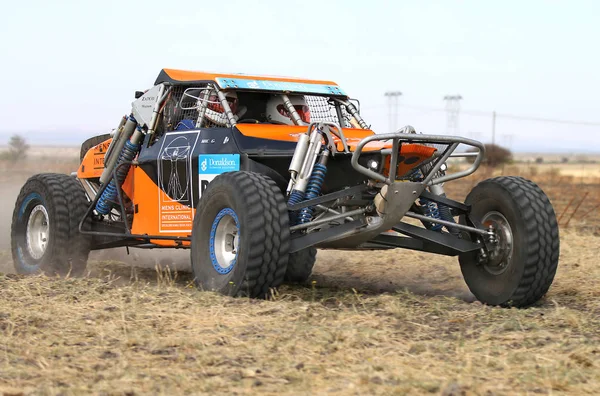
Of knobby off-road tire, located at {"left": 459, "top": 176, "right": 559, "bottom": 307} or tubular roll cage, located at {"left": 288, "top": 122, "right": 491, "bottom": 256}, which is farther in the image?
knobby off-road tire, located at {"left": 459, "top": 176, "right": 559, "bottom": 307}

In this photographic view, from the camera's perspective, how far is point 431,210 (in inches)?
309

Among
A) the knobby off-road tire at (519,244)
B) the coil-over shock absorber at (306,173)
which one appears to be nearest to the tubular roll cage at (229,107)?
the coil-over shock absorber at (306,173)

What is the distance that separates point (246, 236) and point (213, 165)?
4.92ft

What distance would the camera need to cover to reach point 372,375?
14.5 feet

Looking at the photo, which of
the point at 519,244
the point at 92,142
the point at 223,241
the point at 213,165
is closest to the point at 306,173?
the point at 223,241

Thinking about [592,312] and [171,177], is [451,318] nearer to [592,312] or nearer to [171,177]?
[592,312]

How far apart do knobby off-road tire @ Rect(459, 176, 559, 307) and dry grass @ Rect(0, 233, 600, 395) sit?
1.26 feet

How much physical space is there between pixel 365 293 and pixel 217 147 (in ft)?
6.45

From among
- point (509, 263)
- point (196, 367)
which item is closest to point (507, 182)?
point (509, 263)

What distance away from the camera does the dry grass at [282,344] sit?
434 cm

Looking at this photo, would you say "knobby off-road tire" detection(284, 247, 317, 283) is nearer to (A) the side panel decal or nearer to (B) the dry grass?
(A) the side panel decal

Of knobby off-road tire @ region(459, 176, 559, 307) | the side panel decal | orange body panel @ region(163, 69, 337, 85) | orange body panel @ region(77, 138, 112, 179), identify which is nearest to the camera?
knobby off-road tire @ region(459, 176, 559, 307)

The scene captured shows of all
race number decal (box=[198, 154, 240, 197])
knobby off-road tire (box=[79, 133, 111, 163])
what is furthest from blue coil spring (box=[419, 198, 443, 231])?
knobby off-road tire (box=[79, 133, 111, 163])

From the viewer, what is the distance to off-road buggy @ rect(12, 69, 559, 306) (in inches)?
274
